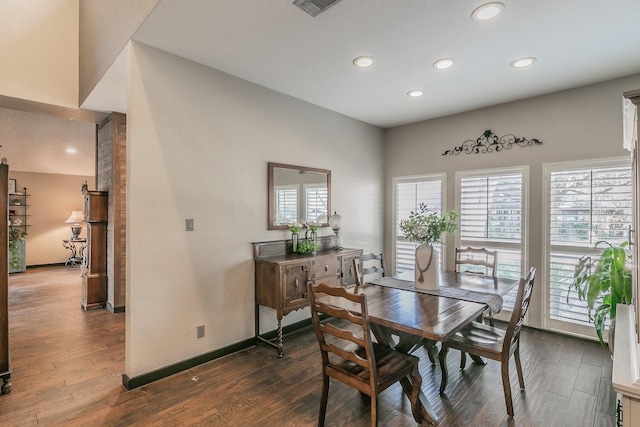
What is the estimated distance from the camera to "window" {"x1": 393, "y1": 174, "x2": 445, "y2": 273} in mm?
4648

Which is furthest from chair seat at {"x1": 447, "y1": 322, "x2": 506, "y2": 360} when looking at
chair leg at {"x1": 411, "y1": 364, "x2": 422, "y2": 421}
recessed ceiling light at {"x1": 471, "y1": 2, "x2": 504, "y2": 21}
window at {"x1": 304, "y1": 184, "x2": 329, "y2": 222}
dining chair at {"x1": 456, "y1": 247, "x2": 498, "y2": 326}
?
recessed ceiling light at {"x1": 471, "y1": 2, "x2": 504, "y2": 21}

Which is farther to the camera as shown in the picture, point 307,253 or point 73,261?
point 73,261

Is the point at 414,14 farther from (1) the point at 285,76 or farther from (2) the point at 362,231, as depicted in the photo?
Answer: (2) the point at 362,231

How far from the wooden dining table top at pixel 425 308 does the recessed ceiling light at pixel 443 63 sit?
2.05m

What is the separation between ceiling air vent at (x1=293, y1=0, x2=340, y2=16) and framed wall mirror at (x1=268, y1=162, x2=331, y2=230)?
1716 millimetres

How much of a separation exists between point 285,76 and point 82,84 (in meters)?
2.42

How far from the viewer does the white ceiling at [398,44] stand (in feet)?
7.17

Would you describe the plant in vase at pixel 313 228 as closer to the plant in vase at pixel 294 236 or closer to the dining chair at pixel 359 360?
the plant in vase at pixel 294 236

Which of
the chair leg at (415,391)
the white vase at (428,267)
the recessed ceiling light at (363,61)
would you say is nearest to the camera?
the chair leg at (415,391)

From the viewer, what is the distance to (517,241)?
12.9 ft

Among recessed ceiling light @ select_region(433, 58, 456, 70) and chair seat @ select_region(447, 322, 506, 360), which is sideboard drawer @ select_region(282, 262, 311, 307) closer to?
chair seat @ select_region(447, 322, 506, 360)

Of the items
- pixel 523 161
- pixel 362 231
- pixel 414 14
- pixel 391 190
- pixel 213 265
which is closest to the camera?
pixel 414 14

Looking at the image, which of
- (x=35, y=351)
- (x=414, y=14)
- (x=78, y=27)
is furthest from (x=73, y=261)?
(x=414, y=14)

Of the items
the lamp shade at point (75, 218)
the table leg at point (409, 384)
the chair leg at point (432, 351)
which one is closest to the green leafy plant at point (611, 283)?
the chair leg at point (432, 351)
